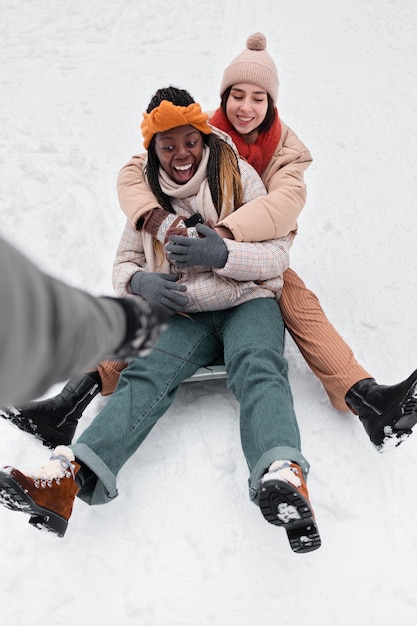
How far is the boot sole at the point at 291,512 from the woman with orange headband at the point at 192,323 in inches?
2.1

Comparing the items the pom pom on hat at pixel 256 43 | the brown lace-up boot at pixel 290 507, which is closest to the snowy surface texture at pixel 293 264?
the brown lace-up boot at pixel 290 507

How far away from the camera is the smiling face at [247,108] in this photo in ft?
6.95

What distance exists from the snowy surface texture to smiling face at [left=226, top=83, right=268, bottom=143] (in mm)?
823

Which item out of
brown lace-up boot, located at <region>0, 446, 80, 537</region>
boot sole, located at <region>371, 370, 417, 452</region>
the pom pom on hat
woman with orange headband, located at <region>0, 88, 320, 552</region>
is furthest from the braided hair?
brown lace-up boot, located at <region>0, 446, 80, 537</region>

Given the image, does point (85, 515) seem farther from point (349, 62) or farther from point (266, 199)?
point (349, 62)

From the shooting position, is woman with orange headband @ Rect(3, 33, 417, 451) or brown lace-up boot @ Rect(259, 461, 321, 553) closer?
brown lace-up boot @ Rect(259, 461, 321, 553)

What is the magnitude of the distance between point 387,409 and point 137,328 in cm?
98

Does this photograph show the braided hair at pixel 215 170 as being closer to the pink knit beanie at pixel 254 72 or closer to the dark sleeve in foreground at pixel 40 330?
the pink knit beanie at pixel 254 72

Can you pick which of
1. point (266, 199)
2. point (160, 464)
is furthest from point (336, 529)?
point (266, 199)

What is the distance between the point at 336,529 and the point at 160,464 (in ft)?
1.88

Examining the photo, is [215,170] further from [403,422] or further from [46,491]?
[46,491]

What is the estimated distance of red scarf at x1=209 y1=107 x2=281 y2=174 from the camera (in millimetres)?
2141

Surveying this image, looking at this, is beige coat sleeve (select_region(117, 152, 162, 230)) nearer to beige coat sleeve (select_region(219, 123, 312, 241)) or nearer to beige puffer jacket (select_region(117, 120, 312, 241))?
beige puffer jacket (select_region(117, 120, 312, 241))

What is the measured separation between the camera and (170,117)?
1811mm
